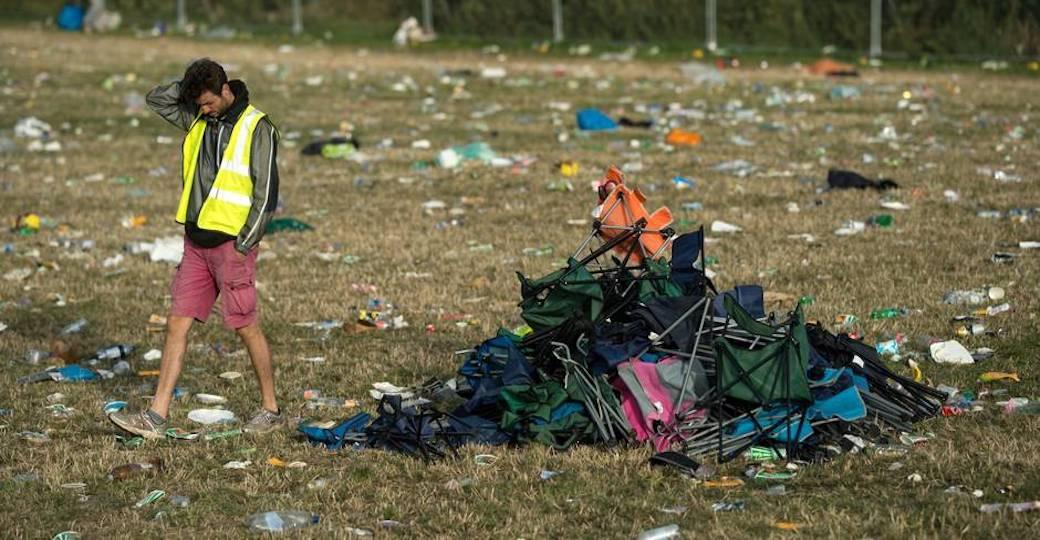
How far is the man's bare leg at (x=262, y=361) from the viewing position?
666cm

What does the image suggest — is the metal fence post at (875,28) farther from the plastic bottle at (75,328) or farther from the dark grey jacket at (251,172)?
the dark grey jacket at (251,172)

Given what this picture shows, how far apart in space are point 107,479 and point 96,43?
24.4 meters

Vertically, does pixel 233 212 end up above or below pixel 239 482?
above

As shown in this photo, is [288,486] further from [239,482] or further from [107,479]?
[107,479]

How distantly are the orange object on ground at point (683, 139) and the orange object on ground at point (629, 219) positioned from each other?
8.60 meters

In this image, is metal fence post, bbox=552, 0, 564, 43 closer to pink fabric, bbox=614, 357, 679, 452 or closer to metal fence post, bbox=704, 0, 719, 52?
metal fence post, bbox=704, 0, 719, 52

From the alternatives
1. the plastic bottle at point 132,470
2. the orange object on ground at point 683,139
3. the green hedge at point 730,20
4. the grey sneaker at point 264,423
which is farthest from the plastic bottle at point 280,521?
the green hedge at point 730,20

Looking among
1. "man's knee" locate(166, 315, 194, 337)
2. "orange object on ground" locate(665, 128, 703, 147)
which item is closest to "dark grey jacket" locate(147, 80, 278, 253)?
"man's knee" locate(166, 315, 194, 337)

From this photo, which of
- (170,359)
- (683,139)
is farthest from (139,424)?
(683,139)

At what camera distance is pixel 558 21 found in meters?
26.4

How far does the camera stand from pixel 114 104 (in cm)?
2066

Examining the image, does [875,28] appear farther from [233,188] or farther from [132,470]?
[132,470]

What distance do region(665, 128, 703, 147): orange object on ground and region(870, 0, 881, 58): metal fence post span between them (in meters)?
7.79

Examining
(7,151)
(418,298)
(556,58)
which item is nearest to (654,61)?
(556,58)
